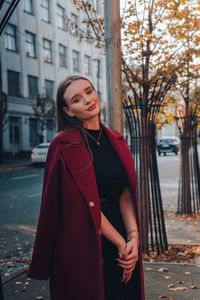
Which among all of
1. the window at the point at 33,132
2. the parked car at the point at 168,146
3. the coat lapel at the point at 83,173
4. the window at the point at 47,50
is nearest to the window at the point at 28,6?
the window at the point at 47,50

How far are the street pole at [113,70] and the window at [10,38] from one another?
27.9m

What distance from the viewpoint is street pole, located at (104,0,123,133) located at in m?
3.52

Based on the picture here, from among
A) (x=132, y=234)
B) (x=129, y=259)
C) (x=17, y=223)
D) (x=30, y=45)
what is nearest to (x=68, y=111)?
(x=132, y=234)

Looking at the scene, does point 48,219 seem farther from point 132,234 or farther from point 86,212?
point 132,234

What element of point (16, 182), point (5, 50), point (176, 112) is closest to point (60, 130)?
point (176, 112)

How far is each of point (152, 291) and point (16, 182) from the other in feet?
37.9

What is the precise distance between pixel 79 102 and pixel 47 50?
1364 inches

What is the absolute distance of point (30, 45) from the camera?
108 feet

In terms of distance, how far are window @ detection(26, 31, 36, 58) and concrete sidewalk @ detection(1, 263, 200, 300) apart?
30264 mm

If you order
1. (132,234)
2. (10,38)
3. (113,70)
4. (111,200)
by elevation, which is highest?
(10,38)

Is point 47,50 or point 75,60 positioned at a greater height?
point 75,60

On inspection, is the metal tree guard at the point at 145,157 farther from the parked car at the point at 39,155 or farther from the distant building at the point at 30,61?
the distant building at the point at 30,61

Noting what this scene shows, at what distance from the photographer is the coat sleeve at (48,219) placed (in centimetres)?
212

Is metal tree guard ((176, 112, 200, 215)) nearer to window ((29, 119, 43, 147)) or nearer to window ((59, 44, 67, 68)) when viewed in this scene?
window ((29, 119, 43, 147))
